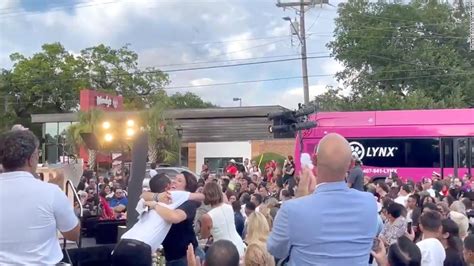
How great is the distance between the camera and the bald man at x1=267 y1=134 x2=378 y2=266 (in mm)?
3494

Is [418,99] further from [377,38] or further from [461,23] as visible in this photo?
[461,23]

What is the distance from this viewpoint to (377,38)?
2089 inches

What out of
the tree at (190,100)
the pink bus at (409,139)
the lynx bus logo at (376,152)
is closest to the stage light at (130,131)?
the pink bus at (409,139)

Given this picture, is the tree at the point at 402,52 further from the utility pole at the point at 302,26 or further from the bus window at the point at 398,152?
the bus window at the point at 398,152

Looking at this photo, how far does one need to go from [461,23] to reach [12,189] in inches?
2189

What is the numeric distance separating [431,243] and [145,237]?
250 cm

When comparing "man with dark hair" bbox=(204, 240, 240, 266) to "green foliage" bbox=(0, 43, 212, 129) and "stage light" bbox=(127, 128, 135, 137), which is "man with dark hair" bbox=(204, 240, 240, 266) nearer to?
"stage light" bbox=(127, 128, 135, 137)

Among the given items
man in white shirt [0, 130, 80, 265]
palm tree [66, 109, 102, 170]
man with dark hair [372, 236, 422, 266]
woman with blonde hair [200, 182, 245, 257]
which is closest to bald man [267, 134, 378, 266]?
man in white shirt [0, 130, 80, 265]

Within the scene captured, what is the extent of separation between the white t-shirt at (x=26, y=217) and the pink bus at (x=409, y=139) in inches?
764

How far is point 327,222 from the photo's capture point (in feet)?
11.6

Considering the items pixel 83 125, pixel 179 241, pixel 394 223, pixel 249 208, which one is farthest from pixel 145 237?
pixel 83 125

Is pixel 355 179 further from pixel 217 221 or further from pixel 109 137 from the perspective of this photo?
pixel 109 137

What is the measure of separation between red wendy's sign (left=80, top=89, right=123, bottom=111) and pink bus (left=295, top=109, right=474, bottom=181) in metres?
19.6

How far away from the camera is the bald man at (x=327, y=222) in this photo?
349 cm
